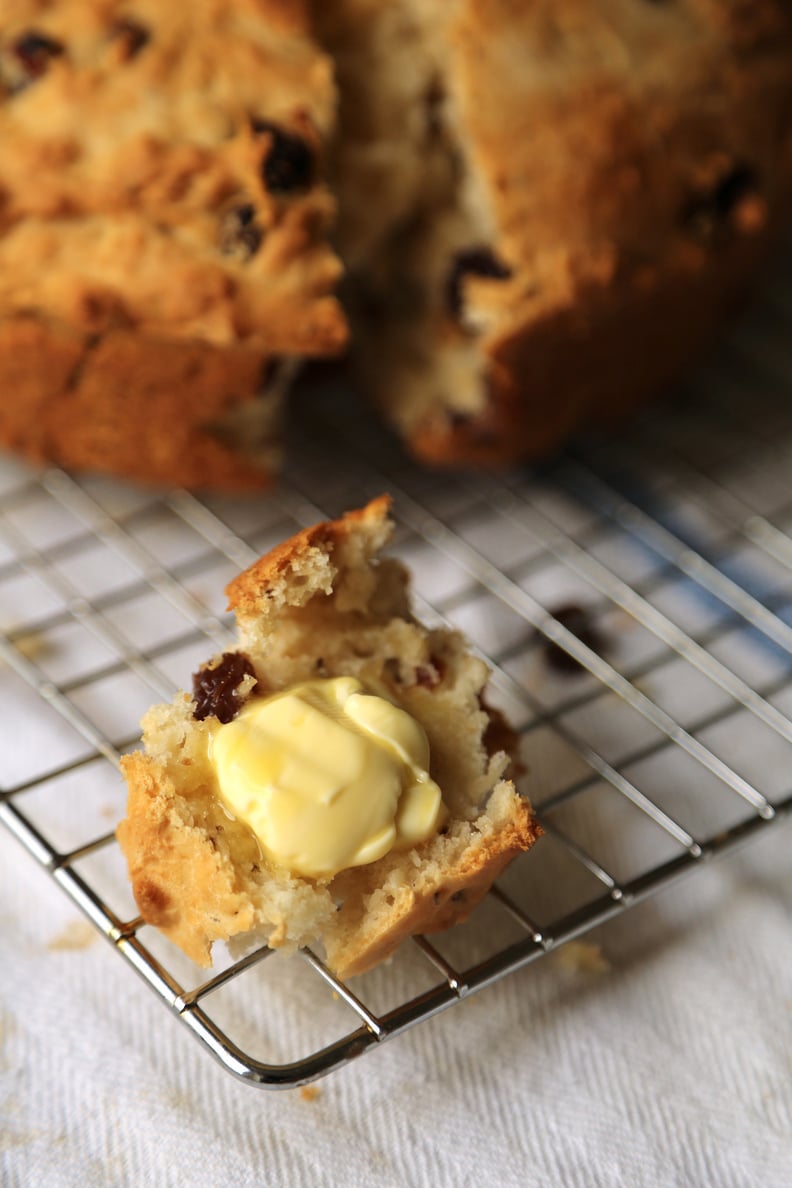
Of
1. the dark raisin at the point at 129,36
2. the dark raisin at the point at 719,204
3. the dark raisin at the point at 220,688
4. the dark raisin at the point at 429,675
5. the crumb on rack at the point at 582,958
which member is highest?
the dark raisin at the point at 129,36

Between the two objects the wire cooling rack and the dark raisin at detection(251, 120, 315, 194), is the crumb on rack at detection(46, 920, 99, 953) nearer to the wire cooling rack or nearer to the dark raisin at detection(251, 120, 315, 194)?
the wire cooling rack

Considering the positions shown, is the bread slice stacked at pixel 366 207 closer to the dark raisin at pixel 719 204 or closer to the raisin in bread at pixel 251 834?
the dark raisin at pixel 719 204

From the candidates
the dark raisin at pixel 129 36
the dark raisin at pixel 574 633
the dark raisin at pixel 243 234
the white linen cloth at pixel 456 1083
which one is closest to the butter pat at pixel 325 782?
the white linen cloth at pixel 456 1083

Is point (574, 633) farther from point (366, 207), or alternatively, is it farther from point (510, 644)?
point (366, 207)

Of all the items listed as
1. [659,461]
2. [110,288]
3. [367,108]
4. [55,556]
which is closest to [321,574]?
[110,288]

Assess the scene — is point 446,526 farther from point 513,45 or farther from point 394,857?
point 394,857

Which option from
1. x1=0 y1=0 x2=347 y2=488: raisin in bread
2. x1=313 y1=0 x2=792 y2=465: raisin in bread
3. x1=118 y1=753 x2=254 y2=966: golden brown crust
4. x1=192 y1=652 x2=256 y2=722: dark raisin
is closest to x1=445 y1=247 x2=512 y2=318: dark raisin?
x1=313 y1=0 x2=792 y2=465: raisin in bread
